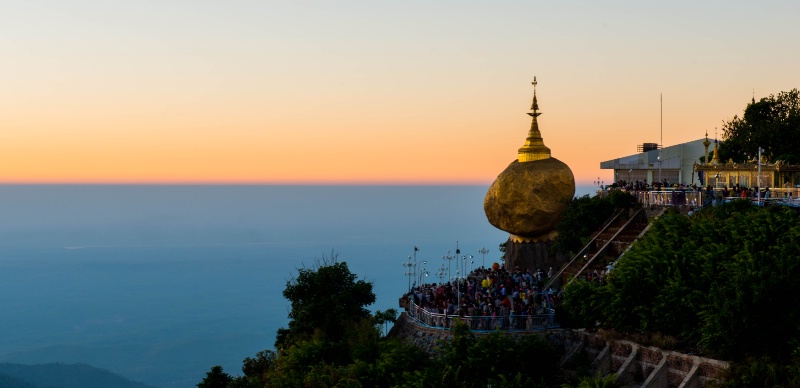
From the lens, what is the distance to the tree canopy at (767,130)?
5166cm

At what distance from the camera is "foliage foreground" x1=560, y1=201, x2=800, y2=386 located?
25781 millimetres

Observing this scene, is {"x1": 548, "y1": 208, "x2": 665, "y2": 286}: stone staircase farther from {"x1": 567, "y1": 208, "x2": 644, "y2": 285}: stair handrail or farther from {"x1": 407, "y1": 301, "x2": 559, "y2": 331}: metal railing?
{"x1": 407, "y1": 301, "x2": 559, "y2": 331}: metal railing

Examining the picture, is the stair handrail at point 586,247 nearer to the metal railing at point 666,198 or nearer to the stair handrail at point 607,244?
the stair handrail at point 607,244

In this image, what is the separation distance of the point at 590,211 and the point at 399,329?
10.6 meters

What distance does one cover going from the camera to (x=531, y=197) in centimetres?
4222

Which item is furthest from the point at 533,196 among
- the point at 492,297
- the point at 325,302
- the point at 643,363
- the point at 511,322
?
the point at 643,363

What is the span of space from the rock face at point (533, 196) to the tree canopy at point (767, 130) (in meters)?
14.2

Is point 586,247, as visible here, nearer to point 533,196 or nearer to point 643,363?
point 533,196

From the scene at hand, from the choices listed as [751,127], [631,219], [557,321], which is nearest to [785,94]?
[751,127]

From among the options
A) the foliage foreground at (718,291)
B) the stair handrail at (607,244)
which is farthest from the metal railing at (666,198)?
the foliage foreground at (718,291)

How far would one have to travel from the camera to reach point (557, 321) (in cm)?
3297

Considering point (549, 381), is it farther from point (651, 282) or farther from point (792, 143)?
point (792, 143)

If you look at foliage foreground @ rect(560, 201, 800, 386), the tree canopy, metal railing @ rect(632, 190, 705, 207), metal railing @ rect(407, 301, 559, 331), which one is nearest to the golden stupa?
metal railing @ rect(632, 190, 705, 207)

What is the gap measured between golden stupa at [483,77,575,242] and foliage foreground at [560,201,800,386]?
869 cm
